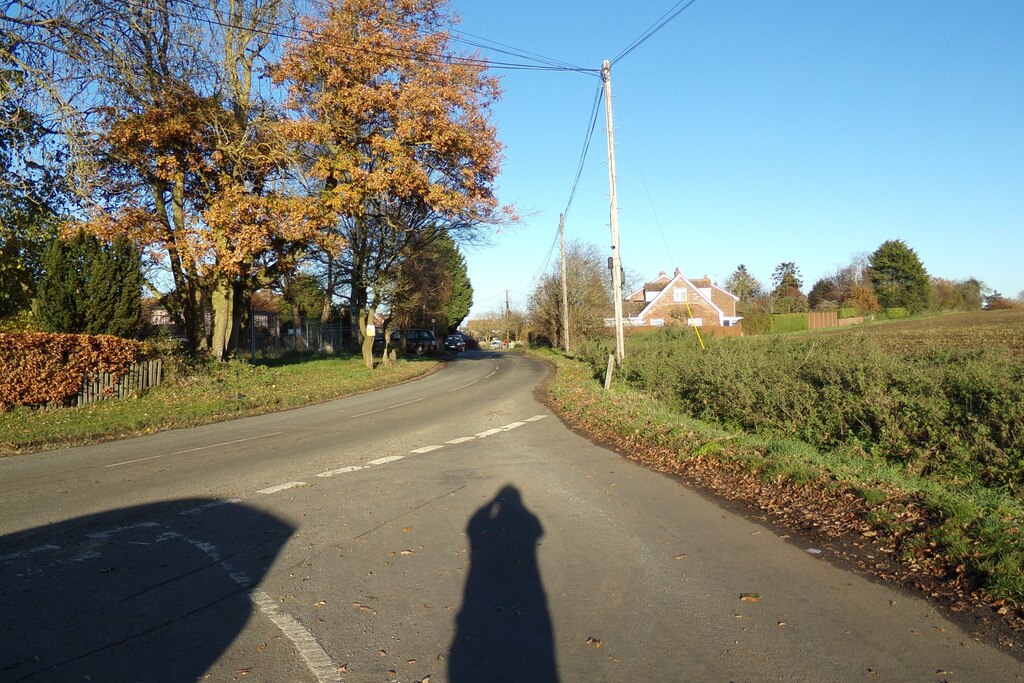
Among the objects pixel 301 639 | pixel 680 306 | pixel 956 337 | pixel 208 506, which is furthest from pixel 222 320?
pixel 680 306

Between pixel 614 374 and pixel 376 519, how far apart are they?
15.1 m

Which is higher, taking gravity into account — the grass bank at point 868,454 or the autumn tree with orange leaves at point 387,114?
the autumn tree with orange leaves at point 387,114

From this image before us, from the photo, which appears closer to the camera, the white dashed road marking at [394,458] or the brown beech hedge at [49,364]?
the white dashed road marking at [394,458]

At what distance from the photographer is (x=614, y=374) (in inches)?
854

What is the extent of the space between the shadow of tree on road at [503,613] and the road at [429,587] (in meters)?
0.02

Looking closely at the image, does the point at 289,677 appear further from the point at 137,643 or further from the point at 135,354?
the point at 135,354

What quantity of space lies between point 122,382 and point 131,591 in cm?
1540

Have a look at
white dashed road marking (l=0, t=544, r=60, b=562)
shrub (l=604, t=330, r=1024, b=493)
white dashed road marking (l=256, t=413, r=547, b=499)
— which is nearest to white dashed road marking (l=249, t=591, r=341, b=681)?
white dashed road marking (l=0, t=544, r=60, b=562)

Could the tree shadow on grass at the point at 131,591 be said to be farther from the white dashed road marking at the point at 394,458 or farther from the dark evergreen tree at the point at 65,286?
the dark evergreen tree at the point at 65,286

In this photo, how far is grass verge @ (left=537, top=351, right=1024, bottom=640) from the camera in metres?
5.16

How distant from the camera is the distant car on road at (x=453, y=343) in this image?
63.0m

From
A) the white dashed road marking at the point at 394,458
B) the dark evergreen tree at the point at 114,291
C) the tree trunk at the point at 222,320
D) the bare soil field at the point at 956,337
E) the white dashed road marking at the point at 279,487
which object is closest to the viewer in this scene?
the white dashed road marking at the point at 279,487

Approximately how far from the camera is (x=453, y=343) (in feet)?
213

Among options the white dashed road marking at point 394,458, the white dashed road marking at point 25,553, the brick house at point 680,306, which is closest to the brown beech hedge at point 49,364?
the white dashed road marking at point 394,458
